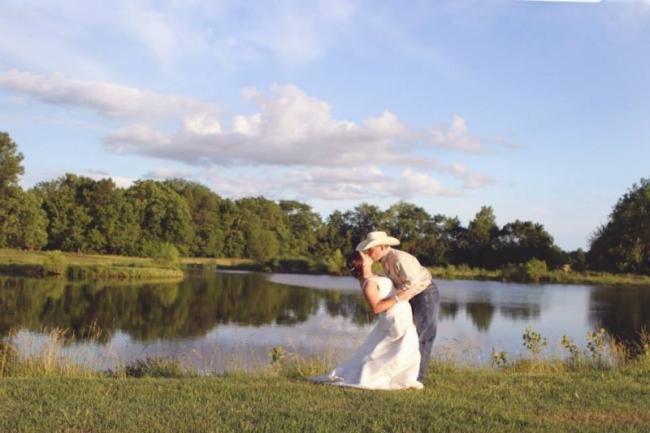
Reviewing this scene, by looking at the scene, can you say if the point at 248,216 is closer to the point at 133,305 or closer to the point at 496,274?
the point at 496,274

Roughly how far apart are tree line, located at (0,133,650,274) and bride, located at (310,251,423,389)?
51092 mm

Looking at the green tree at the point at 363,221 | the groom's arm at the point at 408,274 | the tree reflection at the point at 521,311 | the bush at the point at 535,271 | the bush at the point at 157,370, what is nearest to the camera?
the groom's arm at the point at 408,274

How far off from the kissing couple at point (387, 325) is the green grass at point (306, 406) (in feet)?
0.93

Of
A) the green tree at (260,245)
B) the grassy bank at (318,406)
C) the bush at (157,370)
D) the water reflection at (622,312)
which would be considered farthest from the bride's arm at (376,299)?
the green tree at (260,245)

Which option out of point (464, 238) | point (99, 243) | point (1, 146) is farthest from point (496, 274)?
point (1, 146)

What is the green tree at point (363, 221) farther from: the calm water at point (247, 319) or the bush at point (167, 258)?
the calm water at point (247, 319)

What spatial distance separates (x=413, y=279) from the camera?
7699 mm

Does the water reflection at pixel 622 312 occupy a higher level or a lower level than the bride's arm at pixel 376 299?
lower

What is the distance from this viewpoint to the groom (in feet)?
25.2

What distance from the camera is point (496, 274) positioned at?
58906 millimetres

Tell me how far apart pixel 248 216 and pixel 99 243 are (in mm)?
20332

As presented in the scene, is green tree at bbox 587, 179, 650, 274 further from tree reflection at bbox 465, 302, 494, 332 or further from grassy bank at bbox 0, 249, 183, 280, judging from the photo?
grassy bank at bbox 0, 249, 183, 280

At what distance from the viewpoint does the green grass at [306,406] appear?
18.1ft

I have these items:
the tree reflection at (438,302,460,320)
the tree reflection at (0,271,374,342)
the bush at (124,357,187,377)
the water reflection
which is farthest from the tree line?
the bush at (124,357,187,377)
